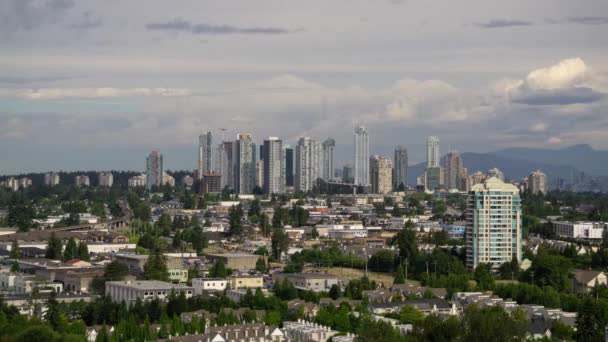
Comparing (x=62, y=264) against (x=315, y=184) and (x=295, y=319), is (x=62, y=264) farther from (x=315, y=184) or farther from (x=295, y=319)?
(x=315, y=184)

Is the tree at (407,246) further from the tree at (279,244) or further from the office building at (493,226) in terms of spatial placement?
the tree at (279,244)

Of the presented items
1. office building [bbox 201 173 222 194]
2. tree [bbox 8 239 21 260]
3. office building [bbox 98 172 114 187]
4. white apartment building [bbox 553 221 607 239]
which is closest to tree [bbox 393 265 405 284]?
tree [bbox 8 239 21 260]

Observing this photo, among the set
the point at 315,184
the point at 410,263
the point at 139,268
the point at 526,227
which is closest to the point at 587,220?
the point at 526,227

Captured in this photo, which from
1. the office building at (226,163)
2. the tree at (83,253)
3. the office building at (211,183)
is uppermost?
the office building at (226,163)

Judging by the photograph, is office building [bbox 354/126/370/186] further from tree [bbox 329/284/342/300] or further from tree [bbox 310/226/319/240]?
tree [bbox 329/284/342/300]

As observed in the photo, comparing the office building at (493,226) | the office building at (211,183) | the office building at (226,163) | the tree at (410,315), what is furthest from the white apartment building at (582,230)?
the office building at (226,163)
